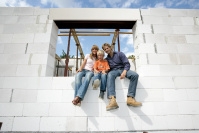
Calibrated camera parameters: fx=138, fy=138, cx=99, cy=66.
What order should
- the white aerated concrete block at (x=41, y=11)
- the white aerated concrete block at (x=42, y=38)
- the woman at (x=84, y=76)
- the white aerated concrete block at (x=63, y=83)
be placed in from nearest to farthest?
the woman at (x=84, y=76)
the white aerated concrete block at (x=63, y=83)
the white aerated concrete block at (x=42, y=38)
the white aerated concrete block at (x=41, y=11)

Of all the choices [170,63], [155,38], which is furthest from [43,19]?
[170,63]

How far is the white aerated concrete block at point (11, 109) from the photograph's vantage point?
2631mm

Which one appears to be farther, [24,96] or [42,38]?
[42,38]

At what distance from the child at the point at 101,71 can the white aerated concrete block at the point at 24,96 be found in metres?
1.24

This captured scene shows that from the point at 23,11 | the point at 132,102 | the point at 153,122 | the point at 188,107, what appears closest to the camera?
the point at 132,102

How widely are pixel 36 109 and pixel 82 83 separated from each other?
1007 mm

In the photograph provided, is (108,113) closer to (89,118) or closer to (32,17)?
(89,118)

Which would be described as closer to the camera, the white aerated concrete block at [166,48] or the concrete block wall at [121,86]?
the concrete block wall at [121,86]

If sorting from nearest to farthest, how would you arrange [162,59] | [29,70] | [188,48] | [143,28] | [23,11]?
[29,70] < [162,59] < [188,48] < [143,28] < [23,11]

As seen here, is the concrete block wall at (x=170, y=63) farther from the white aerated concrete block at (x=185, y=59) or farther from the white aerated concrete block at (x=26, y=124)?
the white aerated concrete block at (x=26, y=124)

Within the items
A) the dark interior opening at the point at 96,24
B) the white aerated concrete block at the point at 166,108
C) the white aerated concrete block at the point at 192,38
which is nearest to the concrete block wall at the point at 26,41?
the dark interior opening at the point at 96,24

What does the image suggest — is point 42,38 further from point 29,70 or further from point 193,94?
point 193,94

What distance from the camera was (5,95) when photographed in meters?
2.76

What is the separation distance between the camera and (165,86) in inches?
112
